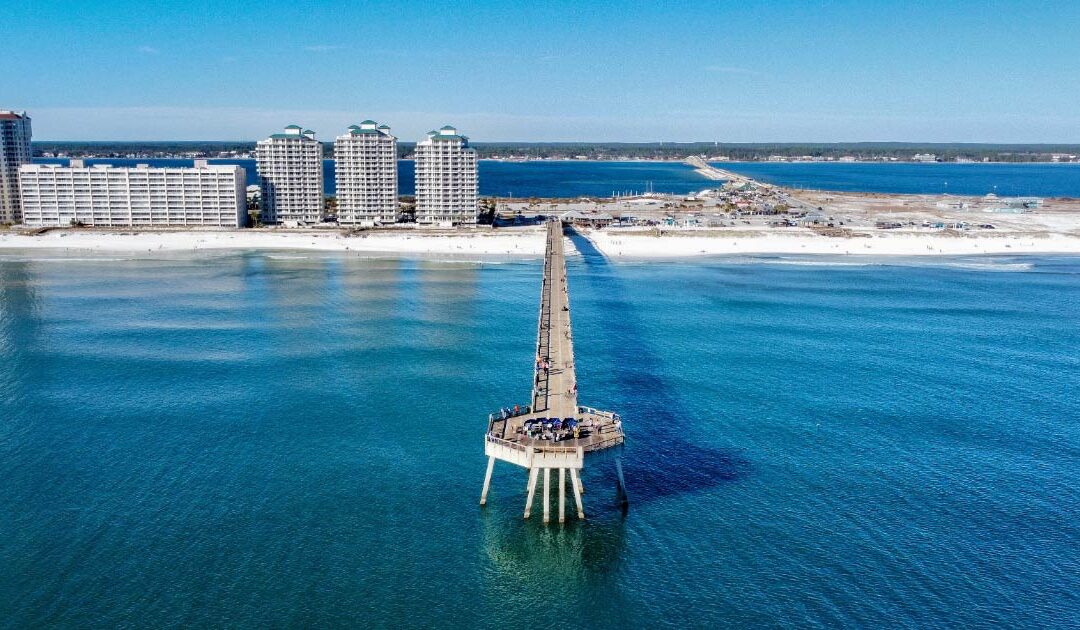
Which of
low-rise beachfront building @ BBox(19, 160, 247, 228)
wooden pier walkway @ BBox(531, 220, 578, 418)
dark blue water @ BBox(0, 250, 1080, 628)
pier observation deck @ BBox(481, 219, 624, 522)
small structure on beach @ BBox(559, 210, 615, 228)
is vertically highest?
low-rise beachfront building @ BBox(19, 160, 247, 228)

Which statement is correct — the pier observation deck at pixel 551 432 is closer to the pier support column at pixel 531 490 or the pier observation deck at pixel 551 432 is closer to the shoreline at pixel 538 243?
the pier support column at pixel 531 490

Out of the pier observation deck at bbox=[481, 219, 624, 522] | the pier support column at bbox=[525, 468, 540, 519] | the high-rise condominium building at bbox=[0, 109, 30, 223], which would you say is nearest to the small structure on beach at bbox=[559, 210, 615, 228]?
the high-rise condominium building at bbox=[0, 109, 30, 223]

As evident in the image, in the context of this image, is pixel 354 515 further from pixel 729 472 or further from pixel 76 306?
pixel 76 306

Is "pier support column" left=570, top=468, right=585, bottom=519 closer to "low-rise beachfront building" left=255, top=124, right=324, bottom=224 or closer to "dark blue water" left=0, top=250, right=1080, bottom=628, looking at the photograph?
"dark blue water" left=0, top=250, right=1080, bottom=628

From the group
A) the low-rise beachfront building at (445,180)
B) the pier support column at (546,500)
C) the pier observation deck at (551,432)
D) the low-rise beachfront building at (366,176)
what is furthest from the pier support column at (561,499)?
the low-rise beachfront building at (366,176)

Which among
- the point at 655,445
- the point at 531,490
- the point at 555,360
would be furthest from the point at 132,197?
the point at 531,490

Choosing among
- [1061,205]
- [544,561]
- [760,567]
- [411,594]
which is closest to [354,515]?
[411,594]

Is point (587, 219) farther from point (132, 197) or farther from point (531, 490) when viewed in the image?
point (531, 490)
